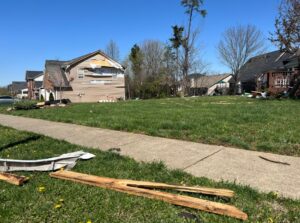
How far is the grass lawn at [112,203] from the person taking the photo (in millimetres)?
2760

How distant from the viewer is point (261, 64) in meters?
42.3

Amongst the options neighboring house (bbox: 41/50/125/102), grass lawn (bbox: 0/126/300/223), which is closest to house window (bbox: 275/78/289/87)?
neighboring house (bbox: 41/50/125/102)

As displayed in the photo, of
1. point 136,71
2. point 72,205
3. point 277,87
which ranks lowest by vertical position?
point 72,205

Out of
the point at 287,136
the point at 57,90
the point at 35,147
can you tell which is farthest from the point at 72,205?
the point at 57,90

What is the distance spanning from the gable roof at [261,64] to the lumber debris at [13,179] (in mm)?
35869

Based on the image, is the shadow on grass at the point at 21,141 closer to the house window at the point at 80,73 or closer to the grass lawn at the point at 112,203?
the grass lawn at the point at 112,203

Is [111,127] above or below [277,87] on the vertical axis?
below

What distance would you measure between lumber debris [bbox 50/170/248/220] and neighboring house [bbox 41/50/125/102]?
29.4 metres

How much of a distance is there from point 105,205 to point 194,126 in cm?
503

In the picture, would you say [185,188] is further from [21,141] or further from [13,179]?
[21,141]

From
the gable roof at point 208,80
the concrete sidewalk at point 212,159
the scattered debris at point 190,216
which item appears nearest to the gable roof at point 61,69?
the gable roof at point 208,80

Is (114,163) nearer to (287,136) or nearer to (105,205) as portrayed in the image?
(105,205)

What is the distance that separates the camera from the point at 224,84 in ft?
185

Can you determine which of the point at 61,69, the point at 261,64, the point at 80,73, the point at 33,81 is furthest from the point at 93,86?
the point at 33,81
